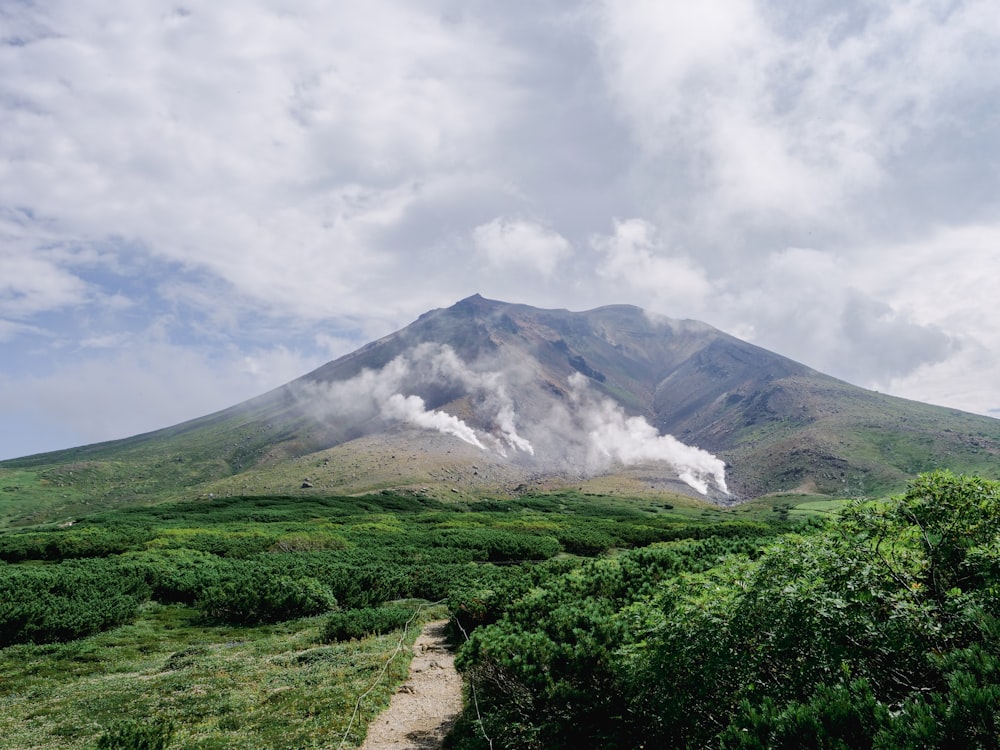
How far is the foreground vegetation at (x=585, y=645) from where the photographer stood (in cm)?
579

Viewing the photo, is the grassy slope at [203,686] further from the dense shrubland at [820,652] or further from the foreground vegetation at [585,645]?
the dense shrubland at [820,652]

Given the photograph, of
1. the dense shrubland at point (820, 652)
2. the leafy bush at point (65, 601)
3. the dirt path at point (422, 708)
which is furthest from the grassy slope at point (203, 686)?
the dense shrubland at point (820, 652)

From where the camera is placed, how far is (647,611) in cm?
898

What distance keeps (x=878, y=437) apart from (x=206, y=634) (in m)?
209

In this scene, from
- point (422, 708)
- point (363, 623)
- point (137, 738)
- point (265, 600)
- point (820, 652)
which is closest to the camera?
point (820, 652)

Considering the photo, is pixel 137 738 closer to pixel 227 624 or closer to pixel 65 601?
pixel 227 624

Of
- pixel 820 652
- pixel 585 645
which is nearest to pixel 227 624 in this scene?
pixel 585 645

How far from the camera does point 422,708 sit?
14.3 m

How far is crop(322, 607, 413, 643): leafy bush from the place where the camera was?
21.6 meters

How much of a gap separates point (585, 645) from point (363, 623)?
53.5ft

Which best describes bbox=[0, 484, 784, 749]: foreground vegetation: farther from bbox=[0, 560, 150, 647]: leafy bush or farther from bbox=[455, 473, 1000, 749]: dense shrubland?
bbox=[455, 473, 1000, 749]: dense shrubland

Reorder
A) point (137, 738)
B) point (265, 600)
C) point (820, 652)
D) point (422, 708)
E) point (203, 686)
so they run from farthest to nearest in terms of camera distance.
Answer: point (265, 600), point (203, 686), point (422, 708), point (137, 738), point (820, 652)

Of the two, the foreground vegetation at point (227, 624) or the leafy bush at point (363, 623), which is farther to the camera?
the leafy bush at point (363, 623)

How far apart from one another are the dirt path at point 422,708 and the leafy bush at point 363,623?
398 cm
